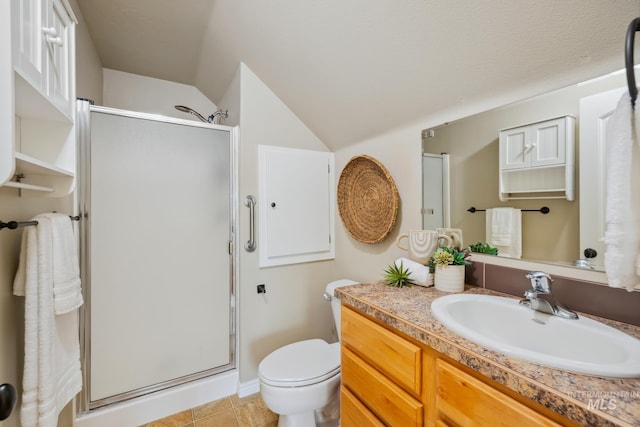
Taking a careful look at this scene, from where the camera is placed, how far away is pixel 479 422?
651 millimetres

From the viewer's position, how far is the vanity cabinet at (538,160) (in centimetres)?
97

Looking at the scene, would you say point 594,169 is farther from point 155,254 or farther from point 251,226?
point 155,254

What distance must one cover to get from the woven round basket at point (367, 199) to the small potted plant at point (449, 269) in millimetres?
447

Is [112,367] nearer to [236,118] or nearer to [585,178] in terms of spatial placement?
[236,118]

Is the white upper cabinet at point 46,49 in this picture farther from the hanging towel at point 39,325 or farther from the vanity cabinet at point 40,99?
the hanging towel at point 39,325

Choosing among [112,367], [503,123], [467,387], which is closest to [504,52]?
[503,123]

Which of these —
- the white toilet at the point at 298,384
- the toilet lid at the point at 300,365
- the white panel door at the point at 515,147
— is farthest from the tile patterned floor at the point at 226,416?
the white panel door at the point at 515,147

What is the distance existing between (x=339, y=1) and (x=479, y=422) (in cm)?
161

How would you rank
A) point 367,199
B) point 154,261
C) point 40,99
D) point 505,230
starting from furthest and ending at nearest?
point 367,199 → point 154,261 → point 505,230 → point 40,99

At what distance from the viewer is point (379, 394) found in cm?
96

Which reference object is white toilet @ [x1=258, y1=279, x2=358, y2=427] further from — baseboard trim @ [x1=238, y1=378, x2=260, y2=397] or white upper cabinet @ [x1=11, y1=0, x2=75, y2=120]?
white upper cabinet @ [x1=11, y1=0, x2=75, y2=120]

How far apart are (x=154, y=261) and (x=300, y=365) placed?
1.09m

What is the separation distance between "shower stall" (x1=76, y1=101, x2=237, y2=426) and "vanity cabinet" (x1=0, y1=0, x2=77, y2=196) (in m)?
0.55

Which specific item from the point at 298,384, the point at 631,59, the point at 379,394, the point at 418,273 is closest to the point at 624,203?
the point at 631,59
